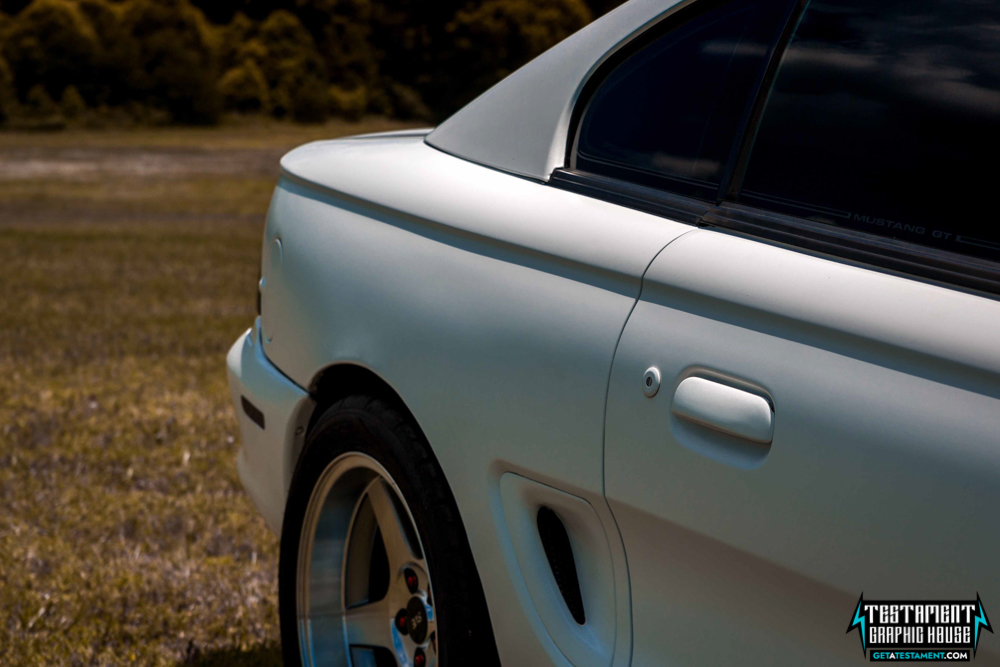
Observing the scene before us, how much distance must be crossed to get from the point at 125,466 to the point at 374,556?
2.64 meters

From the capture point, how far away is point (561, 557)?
5.65 ft

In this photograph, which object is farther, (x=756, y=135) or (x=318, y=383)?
(x=318, y=383)

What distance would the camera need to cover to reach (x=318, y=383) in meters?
2.34

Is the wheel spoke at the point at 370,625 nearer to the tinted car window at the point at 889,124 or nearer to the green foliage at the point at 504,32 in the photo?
the tinted car window at the point at 889,124

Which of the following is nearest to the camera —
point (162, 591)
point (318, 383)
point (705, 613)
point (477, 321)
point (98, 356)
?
point (705, 613)

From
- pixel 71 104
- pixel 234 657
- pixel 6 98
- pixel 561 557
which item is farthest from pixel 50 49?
pixel 561 557

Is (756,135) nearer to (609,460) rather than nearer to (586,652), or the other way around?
(609,460)

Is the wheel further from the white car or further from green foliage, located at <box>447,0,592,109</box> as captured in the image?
green foliage, located at <box>447,0,592,109</box>

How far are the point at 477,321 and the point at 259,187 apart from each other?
22589 millimetres

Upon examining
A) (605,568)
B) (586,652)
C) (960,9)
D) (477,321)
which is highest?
(960,9)

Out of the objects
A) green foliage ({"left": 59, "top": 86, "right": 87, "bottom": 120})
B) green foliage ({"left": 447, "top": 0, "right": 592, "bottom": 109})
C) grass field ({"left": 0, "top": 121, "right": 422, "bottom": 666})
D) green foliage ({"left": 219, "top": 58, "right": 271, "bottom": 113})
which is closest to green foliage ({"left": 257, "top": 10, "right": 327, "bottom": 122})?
green foliage ({"left": 219, "top": 58, "right": 271, "bottom": 113})

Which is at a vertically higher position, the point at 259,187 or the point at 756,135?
the point at 756,135

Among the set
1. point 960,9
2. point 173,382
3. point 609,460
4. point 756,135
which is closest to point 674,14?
point 756,135
